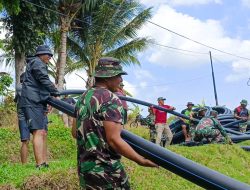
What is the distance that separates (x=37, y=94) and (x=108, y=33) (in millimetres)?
16882

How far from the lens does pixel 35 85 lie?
19.4ft

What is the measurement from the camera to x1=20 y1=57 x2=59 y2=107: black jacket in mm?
5848

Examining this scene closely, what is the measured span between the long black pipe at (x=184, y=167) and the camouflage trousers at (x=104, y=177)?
0.21 metres

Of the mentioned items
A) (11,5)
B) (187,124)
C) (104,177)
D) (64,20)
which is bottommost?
(187,124)

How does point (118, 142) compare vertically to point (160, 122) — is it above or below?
above

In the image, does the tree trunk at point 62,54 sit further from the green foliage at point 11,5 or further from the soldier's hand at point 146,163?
the soldier's hand at point 146,163

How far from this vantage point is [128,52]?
80.6ft

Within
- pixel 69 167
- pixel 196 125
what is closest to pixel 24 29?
pixel 196 125

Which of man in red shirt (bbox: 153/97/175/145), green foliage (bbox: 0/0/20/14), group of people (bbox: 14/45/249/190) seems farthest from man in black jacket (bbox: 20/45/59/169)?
green foliage (bbox: 0/0/20/14)

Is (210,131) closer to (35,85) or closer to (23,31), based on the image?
(35,85)

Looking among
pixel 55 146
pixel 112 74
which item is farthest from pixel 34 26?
pixel 112 74

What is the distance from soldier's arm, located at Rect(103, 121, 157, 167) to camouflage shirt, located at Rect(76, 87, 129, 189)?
0.04 metres

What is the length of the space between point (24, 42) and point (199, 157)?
9.78 meters

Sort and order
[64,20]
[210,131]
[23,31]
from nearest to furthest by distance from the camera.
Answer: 1. [210,131]
2. [23,31]
3. [64,20]
